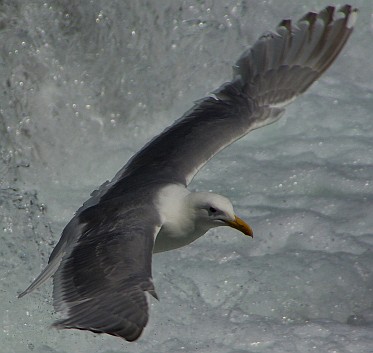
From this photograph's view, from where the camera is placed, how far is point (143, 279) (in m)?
3.44

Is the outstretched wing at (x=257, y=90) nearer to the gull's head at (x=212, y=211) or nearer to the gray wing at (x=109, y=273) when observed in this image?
the gull's head at (x=212, y=211)

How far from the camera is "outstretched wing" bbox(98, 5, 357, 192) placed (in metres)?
4.48

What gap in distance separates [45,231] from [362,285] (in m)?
1.53

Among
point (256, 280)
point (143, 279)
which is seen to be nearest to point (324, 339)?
point (256, 280)

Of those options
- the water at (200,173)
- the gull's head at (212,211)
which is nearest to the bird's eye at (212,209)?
the gull's head at (212,211)

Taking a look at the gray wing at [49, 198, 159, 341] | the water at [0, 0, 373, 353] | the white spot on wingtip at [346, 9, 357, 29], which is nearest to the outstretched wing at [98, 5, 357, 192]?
the white spot on wingtip at [346, 9, 357, 29]

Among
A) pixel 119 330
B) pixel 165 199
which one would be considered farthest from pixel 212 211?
pixel 119 330

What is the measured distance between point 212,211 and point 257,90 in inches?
33.1

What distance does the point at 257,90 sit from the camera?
4.78 m

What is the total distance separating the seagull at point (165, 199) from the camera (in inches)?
134

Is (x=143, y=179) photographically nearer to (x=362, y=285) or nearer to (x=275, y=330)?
(x=275, y=330)

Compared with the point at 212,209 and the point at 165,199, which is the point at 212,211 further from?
the point at 165,199

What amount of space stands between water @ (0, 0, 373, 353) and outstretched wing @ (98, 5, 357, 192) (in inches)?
29.8

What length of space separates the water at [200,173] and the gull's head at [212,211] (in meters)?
0.63
